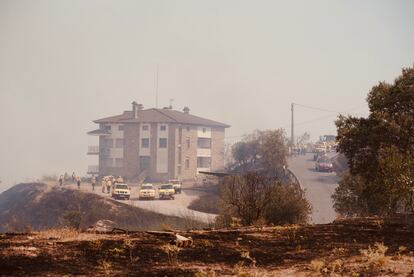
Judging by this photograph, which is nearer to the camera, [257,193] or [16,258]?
[16,258]

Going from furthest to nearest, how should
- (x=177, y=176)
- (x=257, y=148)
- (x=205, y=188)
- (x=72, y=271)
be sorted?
(x=177, y=176), (x=257, y=148), (x=205, y=188), (x=72, y=271)

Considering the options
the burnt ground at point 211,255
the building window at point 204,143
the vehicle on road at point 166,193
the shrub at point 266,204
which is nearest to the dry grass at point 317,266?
the burnt ground at point 211,255

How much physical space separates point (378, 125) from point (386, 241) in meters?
13.2

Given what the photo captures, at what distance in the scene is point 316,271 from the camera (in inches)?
270

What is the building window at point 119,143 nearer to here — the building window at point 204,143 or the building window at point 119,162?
the building window at point 119,162

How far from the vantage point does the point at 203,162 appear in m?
103

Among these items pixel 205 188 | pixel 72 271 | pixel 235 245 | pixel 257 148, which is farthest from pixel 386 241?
pixel 257 148

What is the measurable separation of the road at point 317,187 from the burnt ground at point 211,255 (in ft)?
96.0

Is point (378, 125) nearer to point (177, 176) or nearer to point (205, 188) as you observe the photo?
point (205, 188)

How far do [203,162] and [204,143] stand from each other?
159 inches

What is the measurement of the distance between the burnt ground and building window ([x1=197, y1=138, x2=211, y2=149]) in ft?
303

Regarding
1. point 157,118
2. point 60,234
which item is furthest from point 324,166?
point 60,234

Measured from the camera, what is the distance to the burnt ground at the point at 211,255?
22.5 ft

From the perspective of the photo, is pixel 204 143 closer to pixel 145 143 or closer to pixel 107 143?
pixel 145 143
